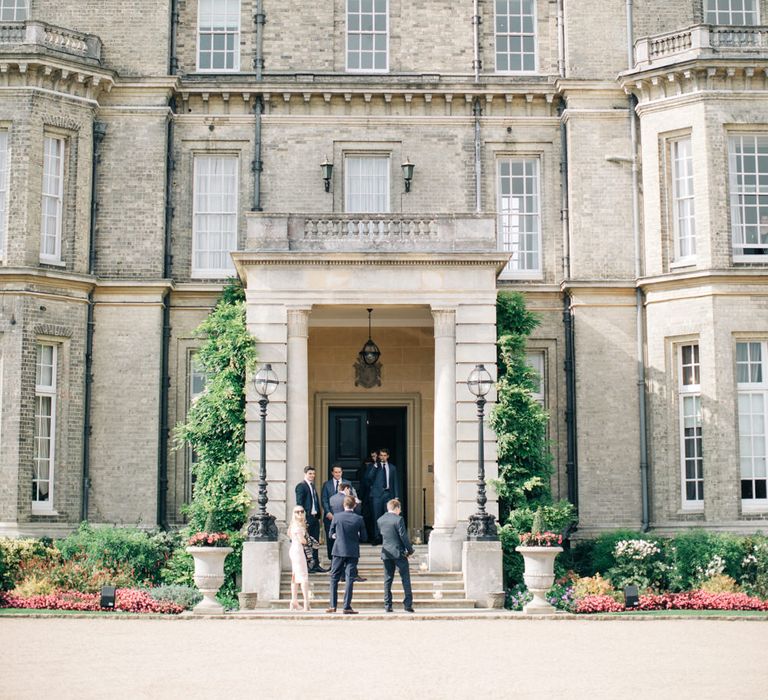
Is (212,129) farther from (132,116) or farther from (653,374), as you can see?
(653,374)

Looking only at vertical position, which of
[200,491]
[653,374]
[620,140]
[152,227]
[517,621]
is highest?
[620,140]

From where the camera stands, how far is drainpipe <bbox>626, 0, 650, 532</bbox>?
25797mm

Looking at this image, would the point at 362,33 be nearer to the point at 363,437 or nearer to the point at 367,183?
the point at 367,183

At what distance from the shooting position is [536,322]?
25188 millimetres

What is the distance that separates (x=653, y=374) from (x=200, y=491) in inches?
405

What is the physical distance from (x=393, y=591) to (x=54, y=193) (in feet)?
38.4

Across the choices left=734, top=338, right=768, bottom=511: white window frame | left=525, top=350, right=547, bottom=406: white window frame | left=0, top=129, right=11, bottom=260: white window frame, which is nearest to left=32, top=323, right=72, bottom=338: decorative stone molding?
left=0, top=129, right=11, bottom=260: white window frame

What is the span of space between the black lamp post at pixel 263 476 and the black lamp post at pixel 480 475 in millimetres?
3672

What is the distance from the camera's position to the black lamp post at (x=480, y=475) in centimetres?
2156

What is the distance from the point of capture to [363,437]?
2739 cm

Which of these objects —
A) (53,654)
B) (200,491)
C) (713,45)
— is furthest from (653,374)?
(53,654)

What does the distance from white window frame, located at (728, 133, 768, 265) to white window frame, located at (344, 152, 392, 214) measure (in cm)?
769

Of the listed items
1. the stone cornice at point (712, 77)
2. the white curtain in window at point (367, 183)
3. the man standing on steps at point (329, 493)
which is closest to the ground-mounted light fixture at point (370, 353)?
the white curtain in window at point (367, 183)

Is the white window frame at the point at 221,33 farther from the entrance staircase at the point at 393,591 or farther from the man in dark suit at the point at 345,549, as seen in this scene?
the man in dark suit at the point at 345,549
